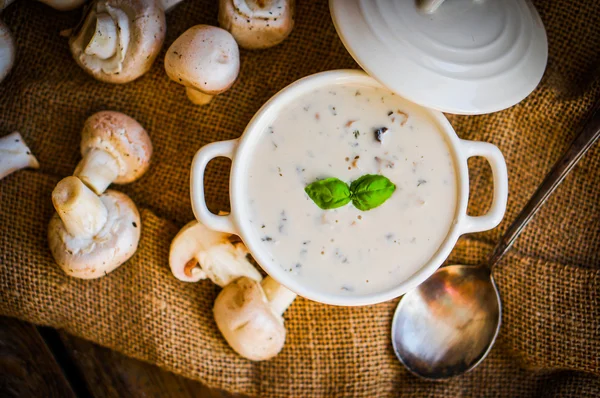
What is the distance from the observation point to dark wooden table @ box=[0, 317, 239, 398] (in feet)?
5.33

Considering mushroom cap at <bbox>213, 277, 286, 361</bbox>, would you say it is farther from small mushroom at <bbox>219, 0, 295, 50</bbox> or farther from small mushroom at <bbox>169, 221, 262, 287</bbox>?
small mushroom at <bbox>219, 0, 295, 50</bbox>

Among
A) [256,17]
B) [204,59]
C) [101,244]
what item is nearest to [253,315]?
Answer: [101,244]

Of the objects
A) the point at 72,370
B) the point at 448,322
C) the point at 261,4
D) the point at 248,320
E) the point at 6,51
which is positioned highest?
the point at 261,4

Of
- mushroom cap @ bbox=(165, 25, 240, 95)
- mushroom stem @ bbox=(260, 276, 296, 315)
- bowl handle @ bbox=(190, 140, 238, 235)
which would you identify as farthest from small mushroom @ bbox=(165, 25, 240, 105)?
mushroom stem @ bbox=(260, 276, 296, 315)

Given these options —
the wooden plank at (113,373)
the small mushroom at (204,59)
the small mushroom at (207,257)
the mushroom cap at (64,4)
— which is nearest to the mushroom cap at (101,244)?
the small mushroom at (207,257)

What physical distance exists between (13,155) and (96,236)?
333mm

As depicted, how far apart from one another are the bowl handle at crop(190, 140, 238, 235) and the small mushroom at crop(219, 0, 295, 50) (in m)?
0.36

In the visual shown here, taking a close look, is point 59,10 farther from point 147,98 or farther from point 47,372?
→ point 47,372

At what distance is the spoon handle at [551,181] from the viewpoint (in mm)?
1415

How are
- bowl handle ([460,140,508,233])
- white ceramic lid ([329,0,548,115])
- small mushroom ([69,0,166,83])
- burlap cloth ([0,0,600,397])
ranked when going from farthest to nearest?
1. burlap cloth ([0,0,600,397])
2. small mushroom ([69,0,166,83])
3. bowl handle ([460,140,508,233])
4. white ceramic lid ([329,0,548,115])

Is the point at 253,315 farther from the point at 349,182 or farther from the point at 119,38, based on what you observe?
the point at 119,38

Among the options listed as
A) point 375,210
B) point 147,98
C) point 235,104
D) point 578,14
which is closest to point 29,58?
point 147,98

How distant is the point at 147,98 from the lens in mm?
1592

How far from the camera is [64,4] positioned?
1.52m
